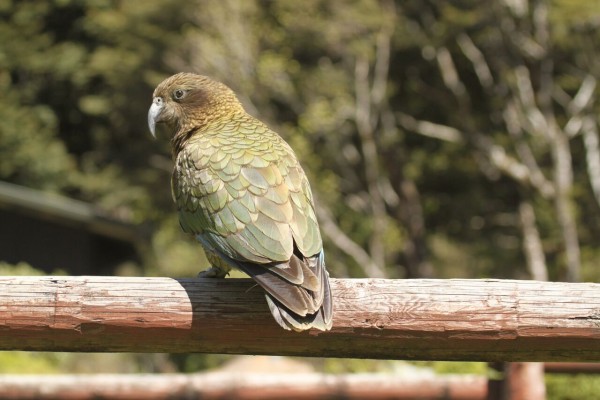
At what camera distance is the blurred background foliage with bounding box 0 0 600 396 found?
1592cm

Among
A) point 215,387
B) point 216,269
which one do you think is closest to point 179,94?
point 216,269

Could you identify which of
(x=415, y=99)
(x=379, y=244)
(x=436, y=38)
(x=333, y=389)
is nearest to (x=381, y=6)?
(x=436, y=38)

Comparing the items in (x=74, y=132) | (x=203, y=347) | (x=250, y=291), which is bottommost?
(x=74, y=132)

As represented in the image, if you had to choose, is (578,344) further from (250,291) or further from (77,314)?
(77,314)

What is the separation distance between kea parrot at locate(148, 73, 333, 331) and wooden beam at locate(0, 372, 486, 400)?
1694mm

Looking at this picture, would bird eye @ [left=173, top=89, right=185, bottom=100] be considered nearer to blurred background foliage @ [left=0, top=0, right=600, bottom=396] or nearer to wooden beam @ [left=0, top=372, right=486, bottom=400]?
wooden beam @ [left=0, top=372, right=486, bottom=400]

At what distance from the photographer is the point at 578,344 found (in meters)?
2.80

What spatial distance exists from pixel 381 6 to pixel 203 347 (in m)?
14.9

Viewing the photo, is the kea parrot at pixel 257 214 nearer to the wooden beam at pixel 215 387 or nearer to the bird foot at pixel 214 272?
the bird foot at pixel 214 272

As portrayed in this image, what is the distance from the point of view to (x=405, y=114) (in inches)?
757

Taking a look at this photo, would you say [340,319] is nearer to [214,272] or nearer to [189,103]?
[214,272]

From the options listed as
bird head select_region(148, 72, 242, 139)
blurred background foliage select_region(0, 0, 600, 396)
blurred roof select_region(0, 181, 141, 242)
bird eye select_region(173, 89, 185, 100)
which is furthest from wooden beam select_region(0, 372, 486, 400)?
blurred roof select_region(0, 181, 141, 242)

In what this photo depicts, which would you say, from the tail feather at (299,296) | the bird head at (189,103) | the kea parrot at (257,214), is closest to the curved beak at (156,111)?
the bird head at (189,103)

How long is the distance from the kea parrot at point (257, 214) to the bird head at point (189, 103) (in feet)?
0.36
